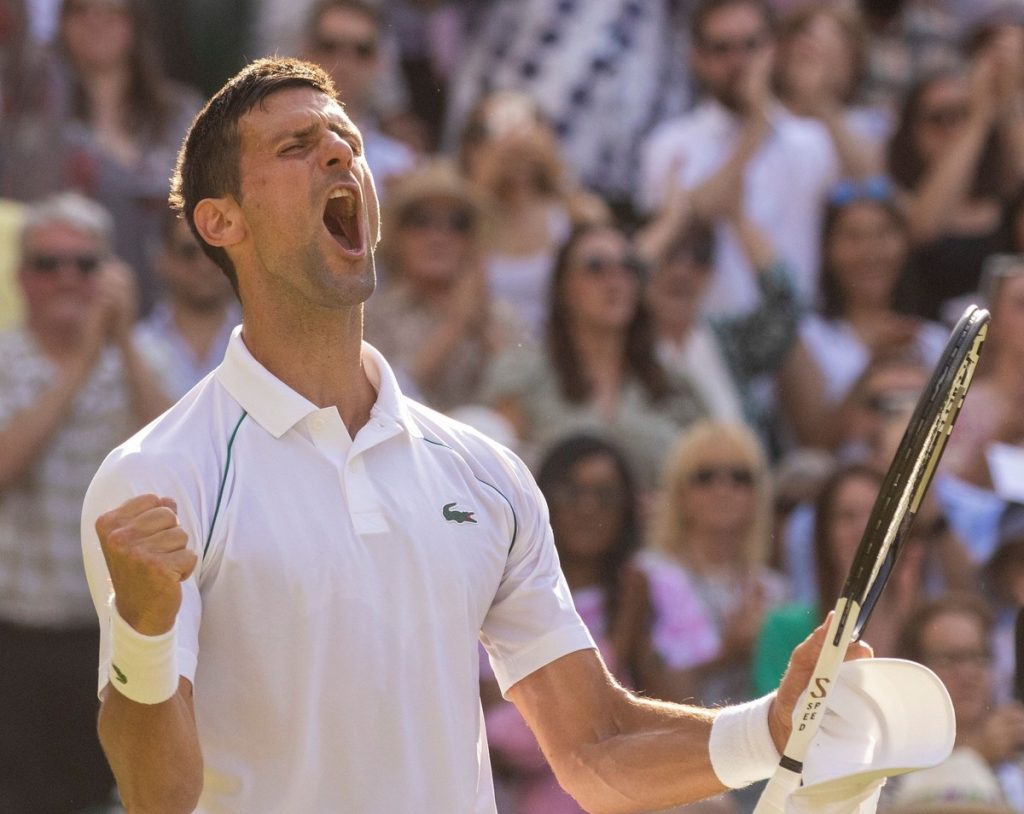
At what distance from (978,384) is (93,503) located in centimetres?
525

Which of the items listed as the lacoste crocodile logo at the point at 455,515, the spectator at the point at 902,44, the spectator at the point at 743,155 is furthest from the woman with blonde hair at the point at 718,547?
the lacoste crocodile logo at the point at 455,515

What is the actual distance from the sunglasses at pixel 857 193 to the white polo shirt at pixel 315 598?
530 centimetres

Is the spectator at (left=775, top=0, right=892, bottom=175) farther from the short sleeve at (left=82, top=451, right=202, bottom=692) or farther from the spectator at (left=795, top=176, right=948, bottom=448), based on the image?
the short sleeve at (left=82, top=451, right=202, bottom=692)

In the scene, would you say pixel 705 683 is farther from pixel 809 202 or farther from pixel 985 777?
pixel 809 202

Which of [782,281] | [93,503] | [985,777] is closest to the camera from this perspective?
[93,503]

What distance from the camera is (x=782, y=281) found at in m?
8.44

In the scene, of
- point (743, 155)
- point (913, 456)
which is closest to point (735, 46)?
point (743, 155)

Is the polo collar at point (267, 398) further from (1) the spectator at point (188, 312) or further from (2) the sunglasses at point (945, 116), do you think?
(2) the sunglasses at point (945, 116)

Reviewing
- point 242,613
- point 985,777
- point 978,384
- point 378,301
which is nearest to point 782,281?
point 978,384

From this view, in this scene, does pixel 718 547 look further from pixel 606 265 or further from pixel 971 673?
pixel 606 265

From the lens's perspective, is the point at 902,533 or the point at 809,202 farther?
the point at 809,202

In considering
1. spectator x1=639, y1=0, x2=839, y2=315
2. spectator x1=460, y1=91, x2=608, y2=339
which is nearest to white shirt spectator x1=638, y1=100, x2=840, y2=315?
spectator x1=639, y1=0, x2=839, y2=315

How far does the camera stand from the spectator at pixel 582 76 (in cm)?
884

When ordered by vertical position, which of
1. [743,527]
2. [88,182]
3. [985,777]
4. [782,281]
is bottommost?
[985,777]
